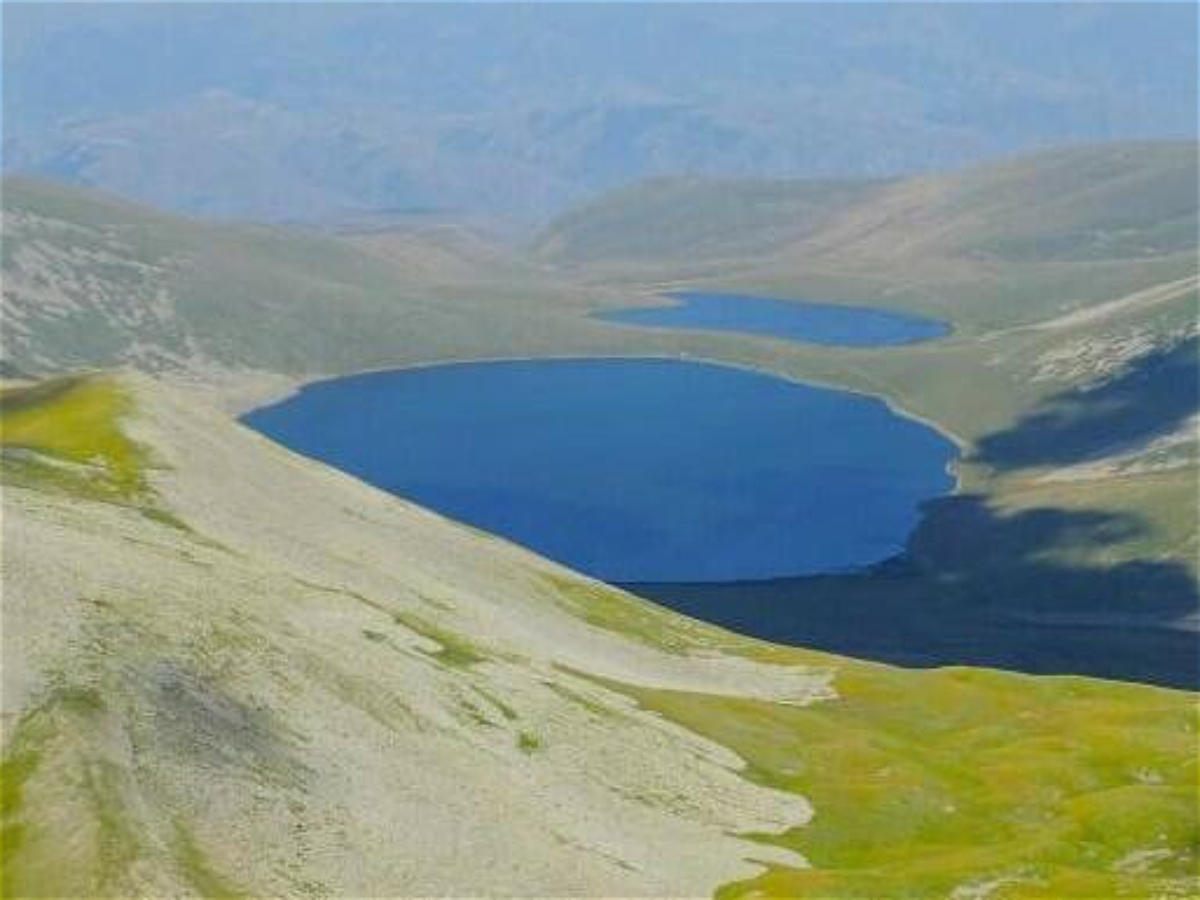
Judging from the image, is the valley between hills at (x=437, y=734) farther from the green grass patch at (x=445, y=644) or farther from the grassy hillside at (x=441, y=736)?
the green grass patch at (x=445, y=644)

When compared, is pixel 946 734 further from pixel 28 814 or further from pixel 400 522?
pixel 28 814

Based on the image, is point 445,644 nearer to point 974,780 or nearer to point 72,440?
point 974,780

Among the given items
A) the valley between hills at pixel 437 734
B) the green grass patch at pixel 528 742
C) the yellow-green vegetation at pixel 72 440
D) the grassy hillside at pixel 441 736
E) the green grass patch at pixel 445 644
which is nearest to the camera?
the grassy hillside at pixel 441 736

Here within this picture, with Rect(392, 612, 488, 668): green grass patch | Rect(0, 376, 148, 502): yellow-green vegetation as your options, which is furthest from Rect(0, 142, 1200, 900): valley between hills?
Rect(0, 376, 148, 502): yellow-green vegetation

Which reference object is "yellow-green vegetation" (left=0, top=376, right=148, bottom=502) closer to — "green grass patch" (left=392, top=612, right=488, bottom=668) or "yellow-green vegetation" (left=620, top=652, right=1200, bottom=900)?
"green grass patch" (left=392, top=612, right=488, bottom=668)

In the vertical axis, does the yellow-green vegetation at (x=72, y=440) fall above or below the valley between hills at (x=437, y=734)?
above

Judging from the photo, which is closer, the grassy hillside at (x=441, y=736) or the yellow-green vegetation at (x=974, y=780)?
the grassy hillside at (x=441, y=736)

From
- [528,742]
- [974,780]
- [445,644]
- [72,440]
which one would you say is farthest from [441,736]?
[72,440]

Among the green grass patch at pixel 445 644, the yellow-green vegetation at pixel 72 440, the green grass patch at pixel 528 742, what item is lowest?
the green grass patch at pixel 528 742

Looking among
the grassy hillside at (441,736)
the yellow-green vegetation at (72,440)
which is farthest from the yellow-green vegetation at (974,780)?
the yellow-green vegetation at (72,440)
